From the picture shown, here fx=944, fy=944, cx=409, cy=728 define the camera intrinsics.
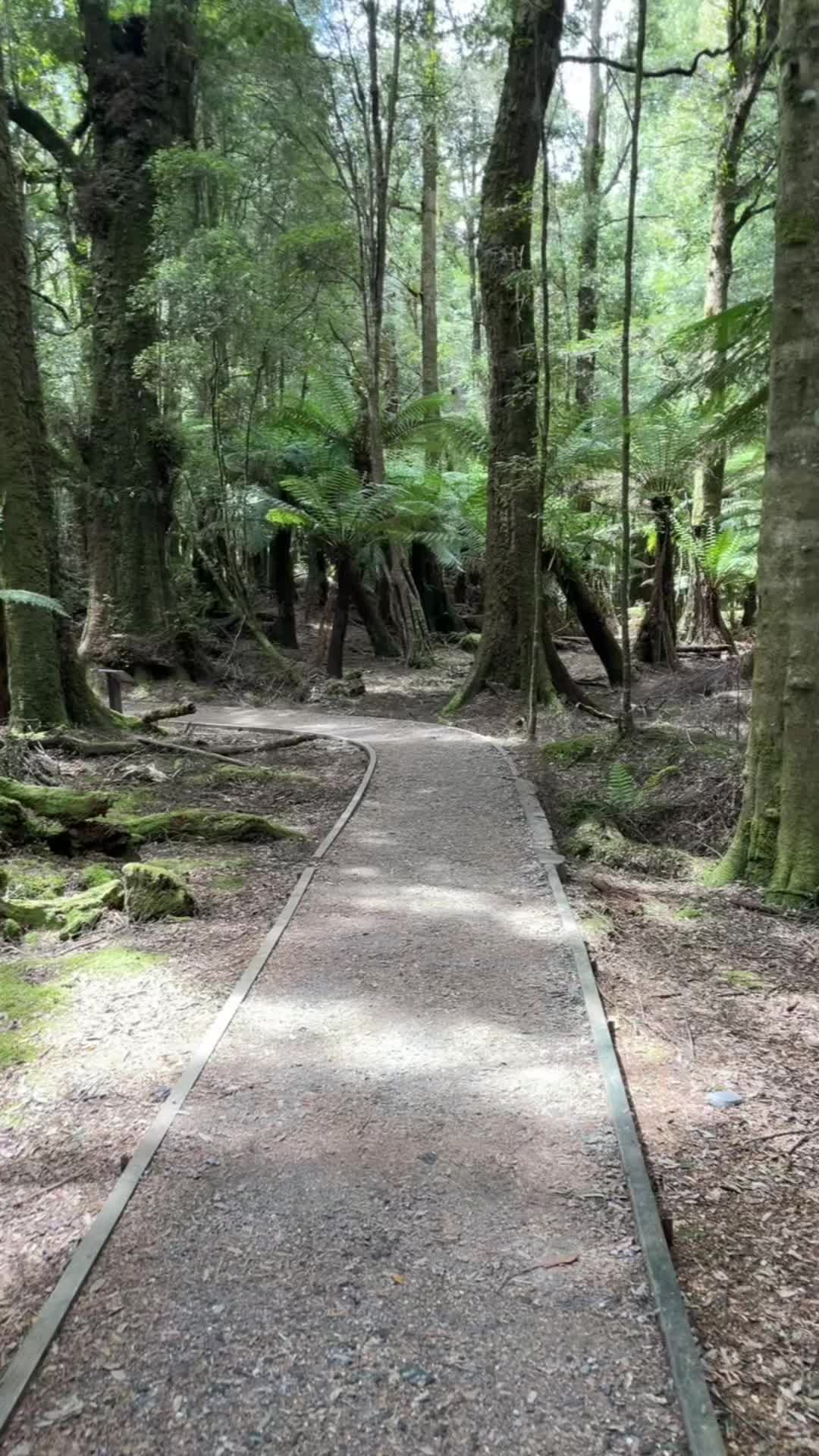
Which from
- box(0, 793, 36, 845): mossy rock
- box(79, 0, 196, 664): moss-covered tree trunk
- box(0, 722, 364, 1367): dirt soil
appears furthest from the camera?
box(79, 0, 196, 664): moss-covered tree trunk

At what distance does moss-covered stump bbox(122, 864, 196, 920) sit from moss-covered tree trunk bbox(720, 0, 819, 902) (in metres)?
3.17

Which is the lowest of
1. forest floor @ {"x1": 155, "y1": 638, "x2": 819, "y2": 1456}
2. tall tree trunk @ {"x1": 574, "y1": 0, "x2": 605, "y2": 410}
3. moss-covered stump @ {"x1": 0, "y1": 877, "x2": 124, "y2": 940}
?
forest floor @ {"x1": 155, "y1": 638, "x2": 819, "y2": 1456}

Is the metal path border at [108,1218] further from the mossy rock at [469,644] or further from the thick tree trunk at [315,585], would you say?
the thick tree trunk at [315,585]

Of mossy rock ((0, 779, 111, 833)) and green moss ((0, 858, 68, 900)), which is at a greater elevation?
mossy rock ((0, 779, 111, 833))

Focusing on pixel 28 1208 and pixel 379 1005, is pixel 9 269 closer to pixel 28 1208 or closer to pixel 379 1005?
pixel 379 1005

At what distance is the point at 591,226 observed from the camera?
592 inches

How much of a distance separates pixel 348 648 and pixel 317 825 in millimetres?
11394

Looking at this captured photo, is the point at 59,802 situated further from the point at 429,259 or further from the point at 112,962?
the point at 429,259

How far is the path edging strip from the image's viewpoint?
1.84m

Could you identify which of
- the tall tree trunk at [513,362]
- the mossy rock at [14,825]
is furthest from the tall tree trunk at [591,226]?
the mossy rock at [14,825]

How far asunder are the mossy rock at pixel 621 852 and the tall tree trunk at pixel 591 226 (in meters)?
6.54

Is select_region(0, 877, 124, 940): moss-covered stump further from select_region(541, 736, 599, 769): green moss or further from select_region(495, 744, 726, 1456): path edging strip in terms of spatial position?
select_region(541, 736, 599, 769): green moss

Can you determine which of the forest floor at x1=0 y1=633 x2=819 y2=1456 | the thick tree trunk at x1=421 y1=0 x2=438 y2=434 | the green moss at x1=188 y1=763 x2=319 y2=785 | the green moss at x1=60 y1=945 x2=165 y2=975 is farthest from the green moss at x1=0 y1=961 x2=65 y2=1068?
the thick tree trunk at x1=421 y1=0 x2=438 y2=434

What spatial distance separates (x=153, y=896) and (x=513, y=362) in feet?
27.1
